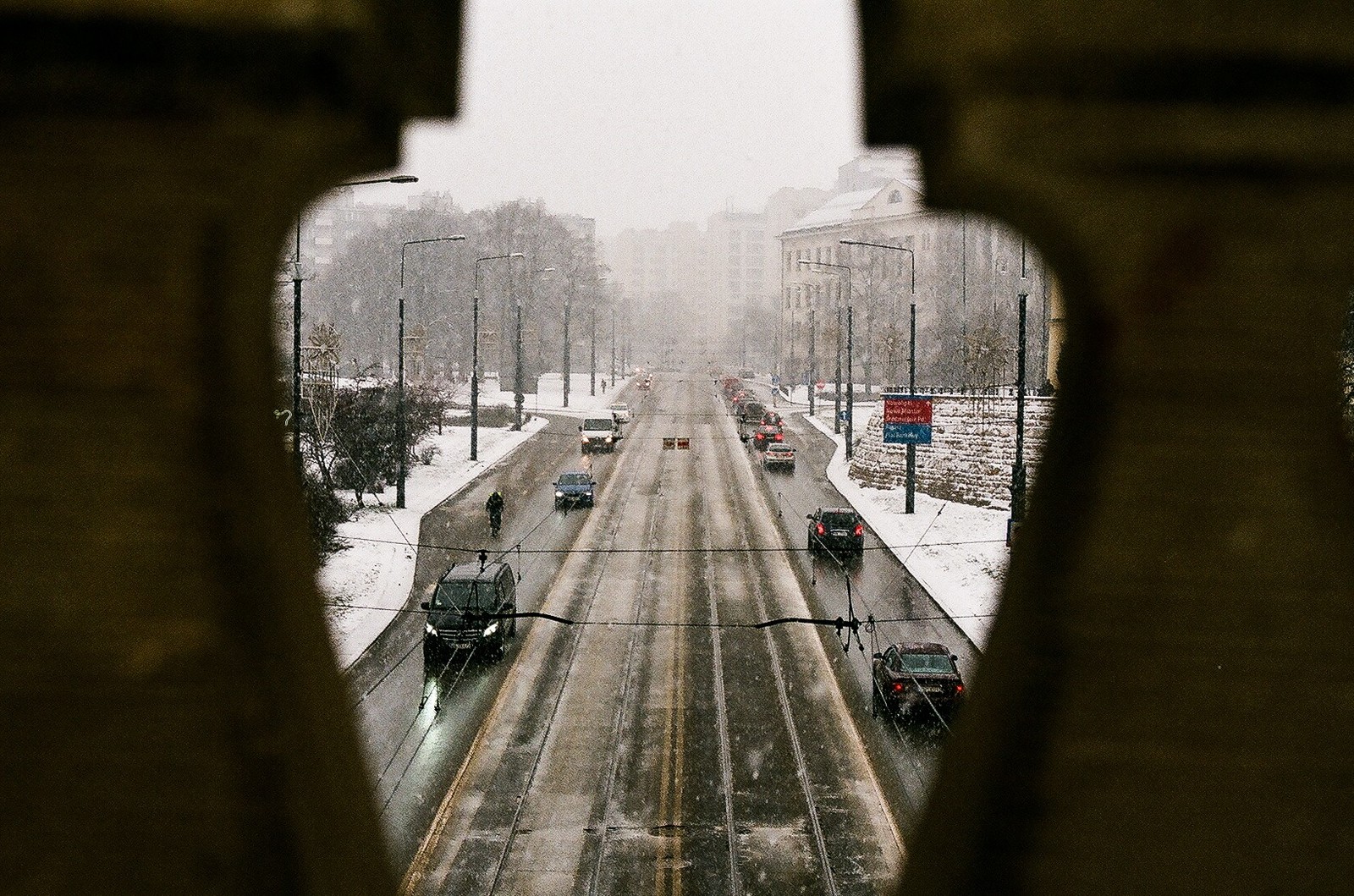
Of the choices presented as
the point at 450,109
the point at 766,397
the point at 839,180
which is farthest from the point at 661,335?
the point at 450,109

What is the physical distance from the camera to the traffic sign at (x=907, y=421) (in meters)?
30.7

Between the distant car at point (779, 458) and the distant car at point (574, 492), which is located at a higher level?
the distant car at point (779, 458)

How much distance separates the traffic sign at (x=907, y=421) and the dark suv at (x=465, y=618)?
15.0 metres

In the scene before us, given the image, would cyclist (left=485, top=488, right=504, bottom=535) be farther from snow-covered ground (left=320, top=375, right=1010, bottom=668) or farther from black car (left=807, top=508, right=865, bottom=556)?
black car (left=807, top=508, right=865, bottom=556)

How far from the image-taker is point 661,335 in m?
170

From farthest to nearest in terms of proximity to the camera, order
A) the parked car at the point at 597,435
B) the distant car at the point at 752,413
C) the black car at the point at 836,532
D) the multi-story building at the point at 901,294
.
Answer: the multi-story building at the point at 901,294, the distant car at the point at 752,413, the parked car at the point at 597,435, the black car at the point at 836,532

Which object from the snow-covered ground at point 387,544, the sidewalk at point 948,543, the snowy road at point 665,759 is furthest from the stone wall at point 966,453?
the snow-covered ground at point 387,544

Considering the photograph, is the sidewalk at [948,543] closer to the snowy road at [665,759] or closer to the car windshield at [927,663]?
the car windshield at [927,663]

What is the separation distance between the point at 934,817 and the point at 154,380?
122 cm

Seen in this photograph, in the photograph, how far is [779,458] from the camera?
4269 centimetres

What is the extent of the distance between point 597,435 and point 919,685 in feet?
111

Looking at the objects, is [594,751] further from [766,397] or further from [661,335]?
[661,335]

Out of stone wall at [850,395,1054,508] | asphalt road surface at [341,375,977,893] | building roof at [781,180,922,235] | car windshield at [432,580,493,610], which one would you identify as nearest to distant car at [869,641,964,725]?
asphalt road surface at [341,375,977,893]

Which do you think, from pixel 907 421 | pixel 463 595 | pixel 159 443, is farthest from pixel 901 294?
pixel 159 443
